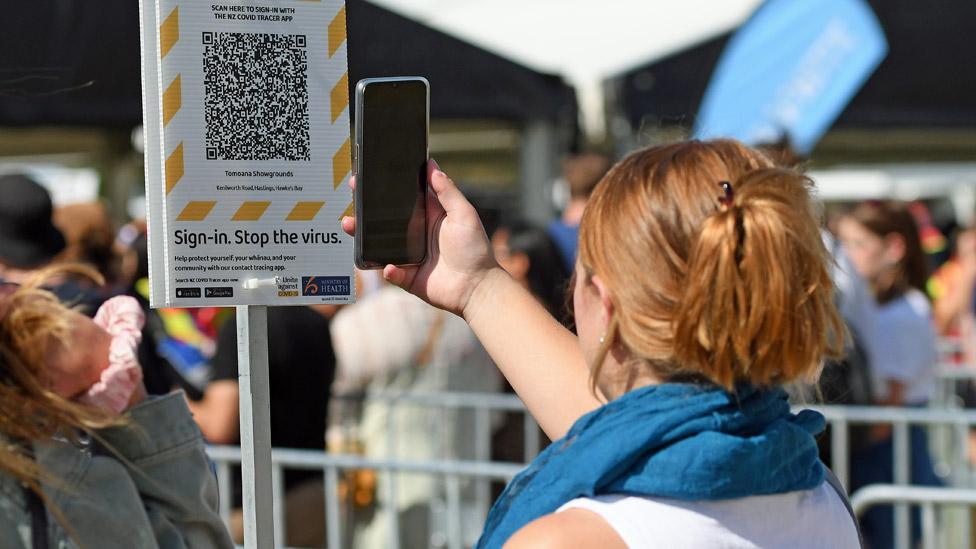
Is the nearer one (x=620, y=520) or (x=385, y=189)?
(x=620, y=520)

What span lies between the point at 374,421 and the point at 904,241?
90.3 inches

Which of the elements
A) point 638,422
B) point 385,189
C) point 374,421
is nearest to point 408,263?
point 385,189

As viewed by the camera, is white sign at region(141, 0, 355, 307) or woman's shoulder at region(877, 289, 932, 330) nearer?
white sign at region(141, 0, 355, 307)

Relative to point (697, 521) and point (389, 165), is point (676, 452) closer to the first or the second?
point (697, 521)

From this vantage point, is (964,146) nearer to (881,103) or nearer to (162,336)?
(881,103)

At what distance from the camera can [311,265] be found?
145cm

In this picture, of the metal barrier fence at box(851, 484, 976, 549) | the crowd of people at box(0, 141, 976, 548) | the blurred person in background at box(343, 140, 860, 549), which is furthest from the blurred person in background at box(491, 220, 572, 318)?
the blurred person in background at box(343, 140, 860, 549)

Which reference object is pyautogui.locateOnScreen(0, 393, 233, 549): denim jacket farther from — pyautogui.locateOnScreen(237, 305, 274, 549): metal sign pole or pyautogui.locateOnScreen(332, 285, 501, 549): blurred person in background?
pyautogui.locateOnScreen(332, 285, 501, 549): blurred person in background

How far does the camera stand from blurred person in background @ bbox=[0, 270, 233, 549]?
60.3 inches

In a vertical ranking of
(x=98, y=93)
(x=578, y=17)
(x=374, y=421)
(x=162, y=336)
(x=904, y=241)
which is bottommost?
(x=374, y=421)

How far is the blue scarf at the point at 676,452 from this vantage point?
122cm

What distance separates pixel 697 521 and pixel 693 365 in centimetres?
16

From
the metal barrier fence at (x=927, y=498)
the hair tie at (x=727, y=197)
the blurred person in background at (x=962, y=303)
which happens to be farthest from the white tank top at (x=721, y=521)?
the blurred person in background at (x=962, y=303)

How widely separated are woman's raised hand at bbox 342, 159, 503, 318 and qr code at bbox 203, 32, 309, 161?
194mm
